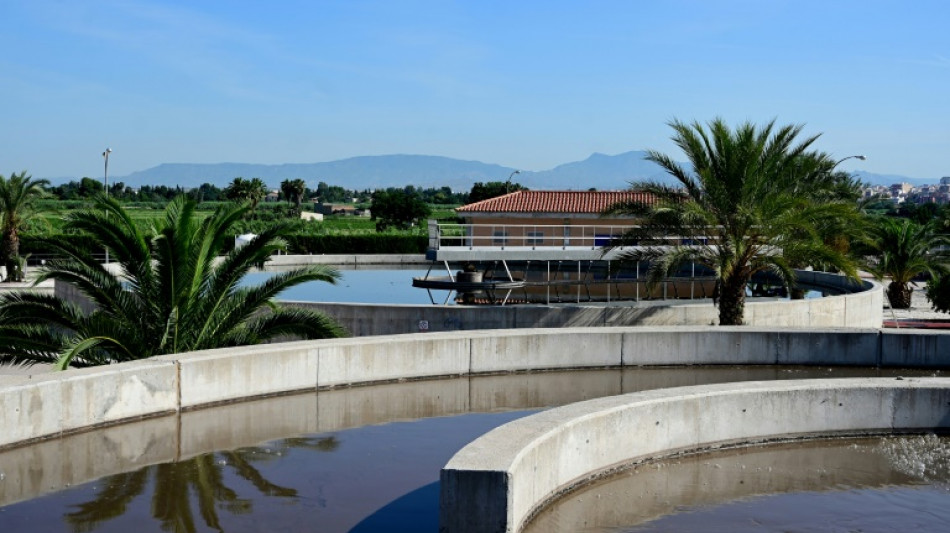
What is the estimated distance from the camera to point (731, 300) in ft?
60.7

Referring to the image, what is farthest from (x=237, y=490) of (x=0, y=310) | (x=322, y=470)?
(x=0, y=310)

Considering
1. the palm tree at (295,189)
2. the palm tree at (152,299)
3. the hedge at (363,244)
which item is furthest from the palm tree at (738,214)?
the palm tree at (295,189)

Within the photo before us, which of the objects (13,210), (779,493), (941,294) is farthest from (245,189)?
(779,493)

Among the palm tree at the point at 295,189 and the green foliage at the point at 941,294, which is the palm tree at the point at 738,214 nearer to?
the green foliage at the point at 941,294

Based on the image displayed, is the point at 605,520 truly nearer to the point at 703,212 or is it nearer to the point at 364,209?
the point at 703,212

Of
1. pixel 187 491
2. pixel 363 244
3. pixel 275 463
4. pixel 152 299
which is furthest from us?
pixel 363 244

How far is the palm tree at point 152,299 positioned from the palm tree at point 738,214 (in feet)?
25.2

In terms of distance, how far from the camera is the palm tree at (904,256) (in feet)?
114

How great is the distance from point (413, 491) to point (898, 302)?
3077 centimetres

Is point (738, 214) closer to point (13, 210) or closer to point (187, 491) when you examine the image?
point (187, 491)

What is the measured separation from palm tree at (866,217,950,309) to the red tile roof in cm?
851

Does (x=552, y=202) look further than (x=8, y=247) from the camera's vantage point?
No

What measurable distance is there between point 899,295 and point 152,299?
29.6 meters

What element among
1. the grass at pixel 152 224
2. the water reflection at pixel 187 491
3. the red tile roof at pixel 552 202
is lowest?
the water reflection at pixel 187 491
